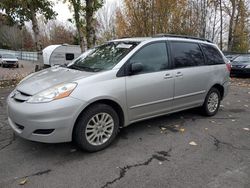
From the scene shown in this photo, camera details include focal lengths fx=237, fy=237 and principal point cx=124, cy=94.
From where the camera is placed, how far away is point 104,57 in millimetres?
4168

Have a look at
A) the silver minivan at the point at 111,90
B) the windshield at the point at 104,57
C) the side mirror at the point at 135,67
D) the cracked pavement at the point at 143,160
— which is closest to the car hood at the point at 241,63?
the silver minivan at the point at 111,90

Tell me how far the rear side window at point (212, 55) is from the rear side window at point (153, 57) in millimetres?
1310

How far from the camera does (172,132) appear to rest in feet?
14.5

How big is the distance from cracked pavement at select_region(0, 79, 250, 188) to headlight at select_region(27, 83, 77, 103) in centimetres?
87

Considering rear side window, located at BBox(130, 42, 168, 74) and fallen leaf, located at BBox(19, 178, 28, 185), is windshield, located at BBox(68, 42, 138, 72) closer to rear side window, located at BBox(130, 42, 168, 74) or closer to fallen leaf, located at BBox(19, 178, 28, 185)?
rear side window, located at BBox(130, 42, 168, 74)

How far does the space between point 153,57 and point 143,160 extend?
1.81 meters

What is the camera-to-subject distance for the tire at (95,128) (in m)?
3.37

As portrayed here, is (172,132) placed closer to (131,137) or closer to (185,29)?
(131,137)

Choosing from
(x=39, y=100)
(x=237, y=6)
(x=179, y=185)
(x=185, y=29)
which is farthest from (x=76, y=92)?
(x=237, y=6)

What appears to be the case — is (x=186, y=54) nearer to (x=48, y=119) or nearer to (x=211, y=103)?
(x=211, y=103)

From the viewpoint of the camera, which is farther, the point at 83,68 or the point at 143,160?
the point at 83,68

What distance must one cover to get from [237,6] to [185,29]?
27.1 ft

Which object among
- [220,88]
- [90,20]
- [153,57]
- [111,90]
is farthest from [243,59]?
[111,90]

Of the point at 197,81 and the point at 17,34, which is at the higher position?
the point at 17,34
